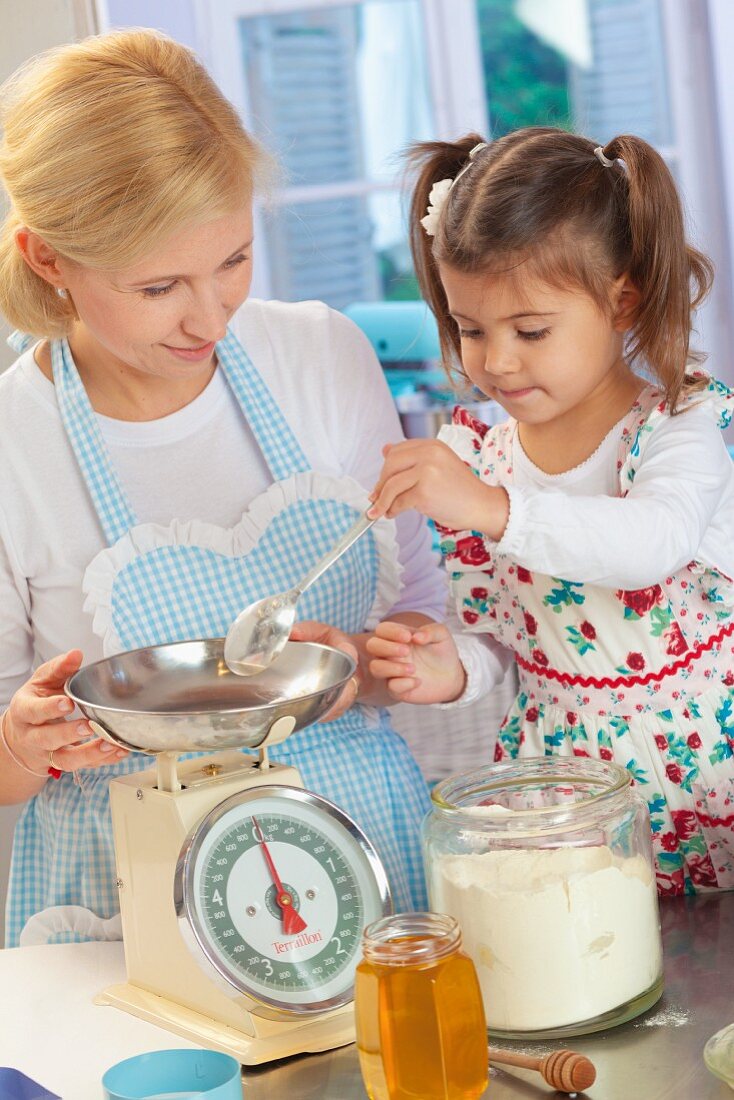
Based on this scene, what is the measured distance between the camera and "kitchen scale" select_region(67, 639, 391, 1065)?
1.08m

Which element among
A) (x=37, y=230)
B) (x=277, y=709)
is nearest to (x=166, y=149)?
(x=37, y=230)

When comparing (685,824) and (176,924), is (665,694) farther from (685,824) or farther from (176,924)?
(176,924)

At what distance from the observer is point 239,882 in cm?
110

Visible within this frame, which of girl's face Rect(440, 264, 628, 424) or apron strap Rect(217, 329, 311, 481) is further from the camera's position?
apron strap Rect(217, 329, 311, 481)

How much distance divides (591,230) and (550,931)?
71 centimetres

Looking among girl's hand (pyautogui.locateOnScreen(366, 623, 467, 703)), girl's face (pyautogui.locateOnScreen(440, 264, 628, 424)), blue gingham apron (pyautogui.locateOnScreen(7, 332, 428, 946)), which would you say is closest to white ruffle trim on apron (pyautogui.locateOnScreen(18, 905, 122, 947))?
blue gingham apron (pyautogui.locateOnScreen(7, 332, 428, 946))

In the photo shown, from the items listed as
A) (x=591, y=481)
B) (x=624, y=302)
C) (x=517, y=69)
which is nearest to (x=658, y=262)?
(x=624, y=302)

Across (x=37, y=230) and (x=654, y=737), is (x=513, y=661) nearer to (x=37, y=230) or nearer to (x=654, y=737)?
(x=654, y=737)

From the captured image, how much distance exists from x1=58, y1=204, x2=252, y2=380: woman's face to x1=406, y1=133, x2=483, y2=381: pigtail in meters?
0.22

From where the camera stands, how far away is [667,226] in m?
1.39

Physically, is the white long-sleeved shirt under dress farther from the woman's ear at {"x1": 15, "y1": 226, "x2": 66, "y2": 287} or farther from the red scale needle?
the woman's ear at {"x1": 15, "y1": 226, "x2": 66, "y2": 287}

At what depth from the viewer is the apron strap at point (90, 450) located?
1.51 meters

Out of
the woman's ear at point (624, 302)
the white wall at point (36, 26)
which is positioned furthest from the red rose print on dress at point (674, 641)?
the white wall at point (36, 26)

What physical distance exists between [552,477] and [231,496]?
38 centimetres
